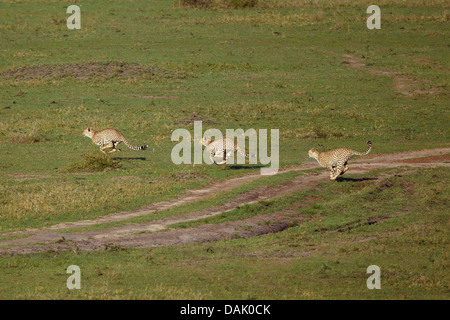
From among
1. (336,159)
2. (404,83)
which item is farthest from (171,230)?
(404,83)

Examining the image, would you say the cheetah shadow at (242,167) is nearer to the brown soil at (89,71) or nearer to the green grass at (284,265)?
the green grass at (284,265)

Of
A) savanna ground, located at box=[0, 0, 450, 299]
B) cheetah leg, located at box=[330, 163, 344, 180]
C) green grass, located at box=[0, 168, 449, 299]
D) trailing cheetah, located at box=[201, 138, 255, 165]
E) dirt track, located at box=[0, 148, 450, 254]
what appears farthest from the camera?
trailing cheetah, located at box=[201, 138, 255, 165]

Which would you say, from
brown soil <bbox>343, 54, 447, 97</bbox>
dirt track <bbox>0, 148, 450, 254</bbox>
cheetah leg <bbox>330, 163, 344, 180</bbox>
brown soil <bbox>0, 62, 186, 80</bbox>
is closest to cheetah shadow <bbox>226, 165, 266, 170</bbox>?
dirt track <bbox>0, 148, 450, 254</bbox>

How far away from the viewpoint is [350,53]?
131ft

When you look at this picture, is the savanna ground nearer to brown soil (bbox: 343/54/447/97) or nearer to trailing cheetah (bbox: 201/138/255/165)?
brown soil (bbox: 343/54/447/97)

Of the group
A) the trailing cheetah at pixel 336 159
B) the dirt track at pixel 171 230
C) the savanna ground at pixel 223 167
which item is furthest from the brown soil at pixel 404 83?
the trailing cheetah at pixel 336 159

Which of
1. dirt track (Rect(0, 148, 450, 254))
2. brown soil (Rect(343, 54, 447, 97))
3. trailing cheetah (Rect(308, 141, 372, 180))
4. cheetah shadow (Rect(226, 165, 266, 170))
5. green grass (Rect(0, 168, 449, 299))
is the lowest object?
green grass (Rect(0, 168, 449, 299))

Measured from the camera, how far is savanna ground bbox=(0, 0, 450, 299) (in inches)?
514

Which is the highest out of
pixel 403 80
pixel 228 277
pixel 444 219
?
pixel 403 80

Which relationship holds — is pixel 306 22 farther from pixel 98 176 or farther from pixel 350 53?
pixel 98 176

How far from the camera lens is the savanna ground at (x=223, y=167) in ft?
42.9
